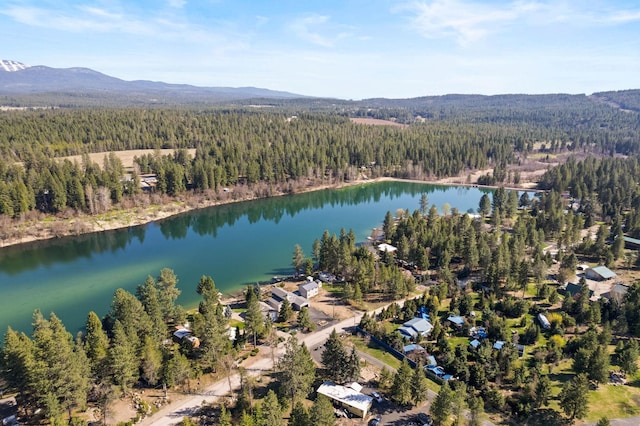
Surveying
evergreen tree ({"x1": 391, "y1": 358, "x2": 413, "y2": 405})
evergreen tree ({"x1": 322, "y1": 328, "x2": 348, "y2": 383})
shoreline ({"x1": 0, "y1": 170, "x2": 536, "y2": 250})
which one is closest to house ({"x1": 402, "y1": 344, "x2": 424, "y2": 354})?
evergreen tree ({"x1": 391, "y1": 358, "x2": 413, "y2": 405})

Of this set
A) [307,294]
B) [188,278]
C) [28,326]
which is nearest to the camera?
[28,326]

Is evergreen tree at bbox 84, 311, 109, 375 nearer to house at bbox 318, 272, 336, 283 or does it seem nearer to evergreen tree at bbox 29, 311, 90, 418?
evergreen tree at bbox 29, 311, 90, 418

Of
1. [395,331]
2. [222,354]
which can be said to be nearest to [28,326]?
[222,354]

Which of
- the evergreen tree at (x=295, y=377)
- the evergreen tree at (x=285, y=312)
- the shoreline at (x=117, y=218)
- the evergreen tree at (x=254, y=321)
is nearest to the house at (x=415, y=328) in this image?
the evergreen tree at (x=285, y=312)

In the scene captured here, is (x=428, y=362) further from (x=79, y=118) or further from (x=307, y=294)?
(x=79, y=118)

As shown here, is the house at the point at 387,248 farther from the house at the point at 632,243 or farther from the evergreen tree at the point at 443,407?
the house at the point at 632,243

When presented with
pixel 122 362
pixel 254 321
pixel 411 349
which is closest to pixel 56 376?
pixel 122 362

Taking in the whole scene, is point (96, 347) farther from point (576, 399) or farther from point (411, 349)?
point (576, 399)
